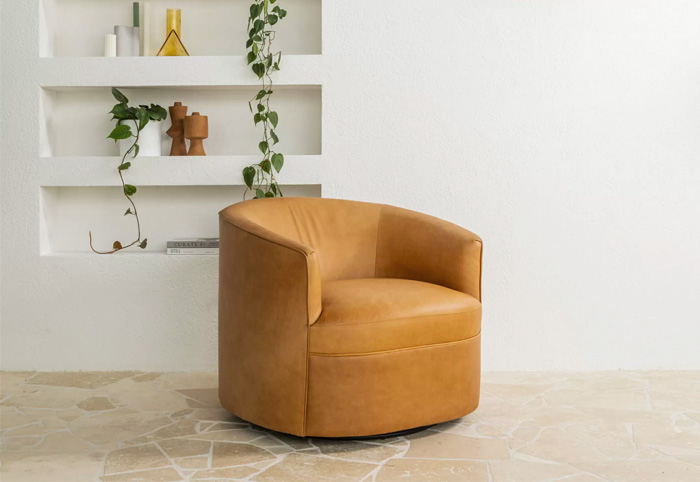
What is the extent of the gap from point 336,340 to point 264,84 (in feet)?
4.96

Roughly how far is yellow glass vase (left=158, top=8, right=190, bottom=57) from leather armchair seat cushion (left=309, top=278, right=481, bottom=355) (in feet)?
4.90

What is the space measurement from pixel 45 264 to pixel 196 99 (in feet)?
3.42

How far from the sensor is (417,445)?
2.32 metres

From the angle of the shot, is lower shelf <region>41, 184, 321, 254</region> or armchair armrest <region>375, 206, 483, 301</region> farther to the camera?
lower shelf <region>41, 184, 321, 254</region>

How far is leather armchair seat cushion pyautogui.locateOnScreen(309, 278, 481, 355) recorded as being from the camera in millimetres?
2229

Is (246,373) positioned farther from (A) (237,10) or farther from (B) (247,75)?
(A) (237,10)

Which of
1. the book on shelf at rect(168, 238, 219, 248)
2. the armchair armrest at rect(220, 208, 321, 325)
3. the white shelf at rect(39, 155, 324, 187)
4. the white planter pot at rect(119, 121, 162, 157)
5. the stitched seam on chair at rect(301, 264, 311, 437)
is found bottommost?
the stitched seam on chair at rect(301, 264, 311, 437)

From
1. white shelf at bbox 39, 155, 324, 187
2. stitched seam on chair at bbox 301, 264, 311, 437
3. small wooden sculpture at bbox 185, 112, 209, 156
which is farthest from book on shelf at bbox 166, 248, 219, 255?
stitched seam on chair at bbox 301, 264, 311, 437

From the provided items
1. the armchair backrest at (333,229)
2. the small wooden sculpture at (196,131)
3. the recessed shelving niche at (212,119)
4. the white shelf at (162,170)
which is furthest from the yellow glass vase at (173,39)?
the armchair backrest at (333,229)

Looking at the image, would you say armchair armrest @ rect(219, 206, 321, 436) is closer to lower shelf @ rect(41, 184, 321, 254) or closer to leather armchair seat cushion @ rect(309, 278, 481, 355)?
leather armchair seat cushion @ rect(309, 278, 481, 355)

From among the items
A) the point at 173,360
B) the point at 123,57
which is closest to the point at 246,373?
the point at 173,360

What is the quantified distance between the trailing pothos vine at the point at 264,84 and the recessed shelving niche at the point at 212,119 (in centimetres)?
9

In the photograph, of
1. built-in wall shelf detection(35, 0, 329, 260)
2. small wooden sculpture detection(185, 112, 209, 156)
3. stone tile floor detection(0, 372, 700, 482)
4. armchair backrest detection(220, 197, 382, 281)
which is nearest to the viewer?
A: stone tile floor detection(0, 372, 700, 482)

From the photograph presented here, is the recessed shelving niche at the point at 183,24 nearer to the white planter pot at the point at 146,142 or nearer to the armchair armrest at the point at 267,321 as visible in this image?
the white planter pot at the point at 146,142
